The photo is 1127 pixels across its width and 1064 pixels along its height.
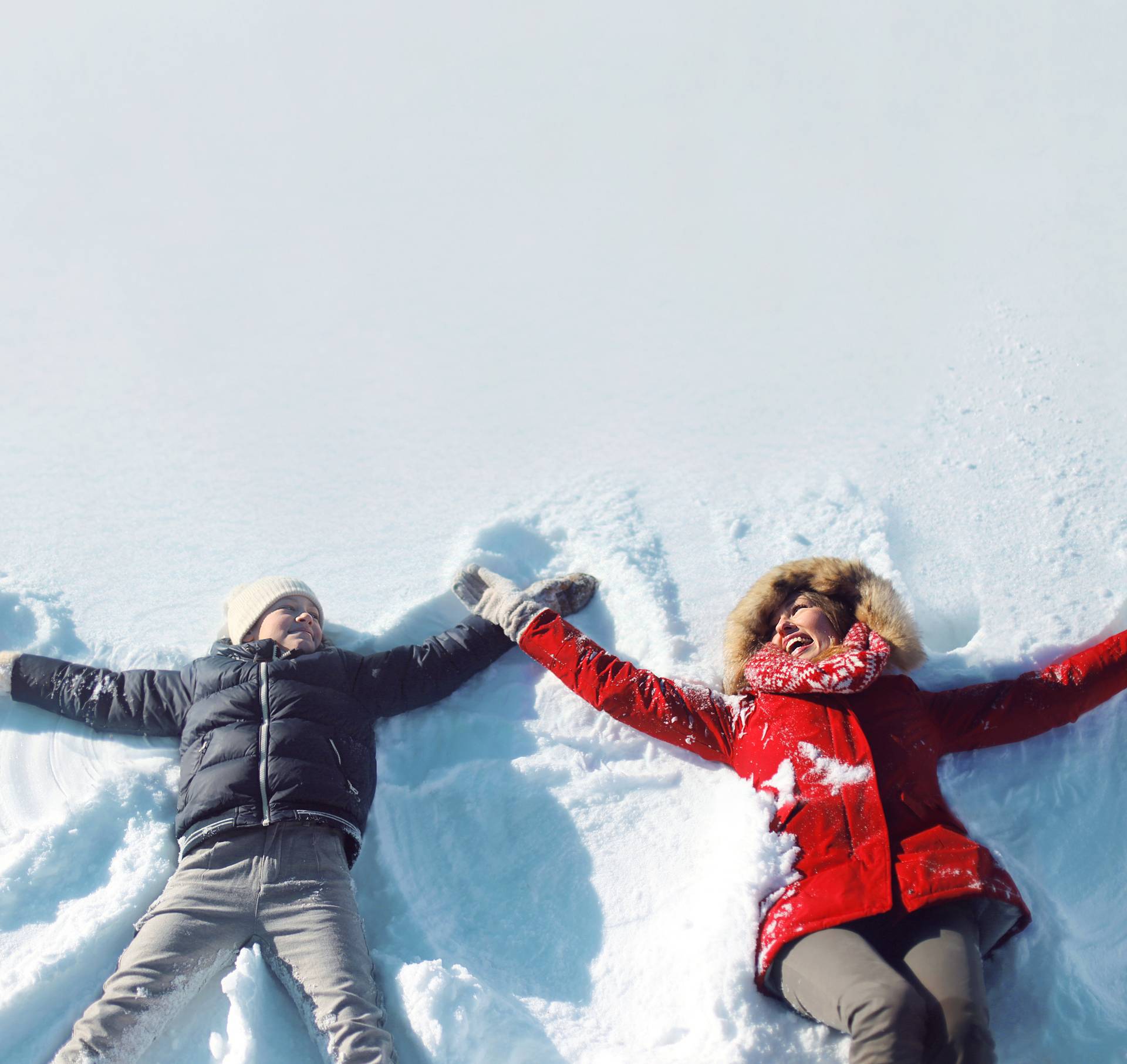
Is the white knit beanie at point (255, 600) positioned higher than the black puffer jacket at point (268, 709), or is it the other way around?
the white knit beanie at point (255, 600)

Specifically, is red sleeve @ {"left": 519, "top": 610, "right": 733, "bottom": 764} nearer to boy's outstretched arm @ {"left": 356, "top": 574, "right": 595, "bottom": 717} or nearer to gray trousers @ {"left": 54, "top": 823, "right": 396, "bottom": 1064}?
boy's outstretched arm @ {"left": 356, "top": 574, "right": 595, "bottom": 717}

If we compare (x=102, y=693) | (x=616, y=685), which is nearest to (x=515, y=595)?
(x=616, y=685)

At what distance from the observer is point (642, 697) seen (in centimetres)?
296

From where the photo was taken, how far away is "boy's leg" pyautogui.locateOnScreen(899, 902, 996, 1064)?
2092 mm

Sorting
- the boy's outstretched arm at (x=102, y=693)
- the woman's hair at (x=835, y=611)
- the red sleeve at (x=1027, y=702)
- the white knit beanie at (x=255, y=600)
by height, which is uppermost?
the white knit beanie at (x=255, y=600)

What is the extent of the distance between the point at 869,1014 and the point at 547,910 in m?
1.02

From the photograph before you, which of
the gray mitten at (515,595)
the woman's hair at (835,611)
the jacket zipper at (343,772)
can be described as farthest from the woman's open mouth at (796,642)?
the jacket zipper at (343,772)

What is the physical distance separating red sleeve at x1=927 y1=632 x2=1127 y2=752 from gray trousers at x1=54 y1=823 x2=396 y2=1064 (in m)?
1.87

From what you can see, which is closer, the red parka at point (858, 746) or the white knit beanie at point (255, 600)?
the red parka at point (858, 746)

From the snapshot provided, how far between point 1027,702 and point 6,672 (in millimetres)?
3362

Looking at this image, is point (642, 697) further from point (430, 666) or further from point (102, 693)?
point (102, 693)

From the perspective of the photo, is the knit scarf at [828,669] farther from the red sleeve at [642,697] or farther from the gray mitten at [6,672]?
the gray mitten at [6,672]

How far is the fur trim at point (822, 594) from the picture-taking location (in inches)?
117

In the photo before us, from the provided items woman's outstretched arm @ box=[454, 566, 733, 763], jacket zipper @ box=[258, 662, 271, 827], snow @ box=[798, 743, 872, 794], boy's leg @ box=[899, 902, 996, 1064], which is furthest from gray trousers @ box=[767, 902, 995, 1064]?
jacket zipper @ box=[258, 662, 271, 827]
